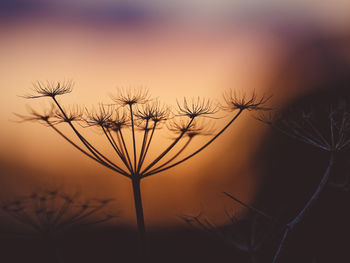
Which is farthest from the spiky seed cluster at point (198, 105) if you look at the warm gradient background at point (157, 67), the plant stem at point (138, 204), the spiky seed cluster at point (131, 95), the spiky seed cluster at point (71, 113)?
the spiky seed cluster at point (71, 113)

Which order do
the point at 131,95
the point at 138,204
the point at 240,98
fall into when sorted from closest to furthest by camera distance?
the point at 138,204
the point at 131,95
the point at 240,98

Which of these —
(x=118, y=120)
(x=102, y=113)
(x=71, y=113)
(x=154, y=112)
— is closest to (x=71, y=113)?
(x=71, y=113)

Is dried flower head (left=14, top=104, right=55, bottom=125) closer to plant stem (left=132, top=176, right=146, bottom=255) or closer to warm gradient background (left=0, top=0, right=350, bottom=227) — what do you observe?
warm gradient background (left=0, top=0, right=350, bottom=227)

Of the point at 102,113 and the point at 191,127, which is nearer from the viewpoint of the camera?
the point at 102,113

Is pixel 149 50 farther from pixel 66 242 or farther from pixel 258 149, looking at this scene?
pixel 66 242

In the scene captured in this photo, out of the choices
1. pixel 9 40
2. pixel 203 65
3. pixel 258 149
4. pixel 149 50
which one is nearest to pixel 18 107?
pixel 9 40

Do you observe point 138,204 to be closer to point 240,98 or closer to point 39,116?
A: point 39,116
